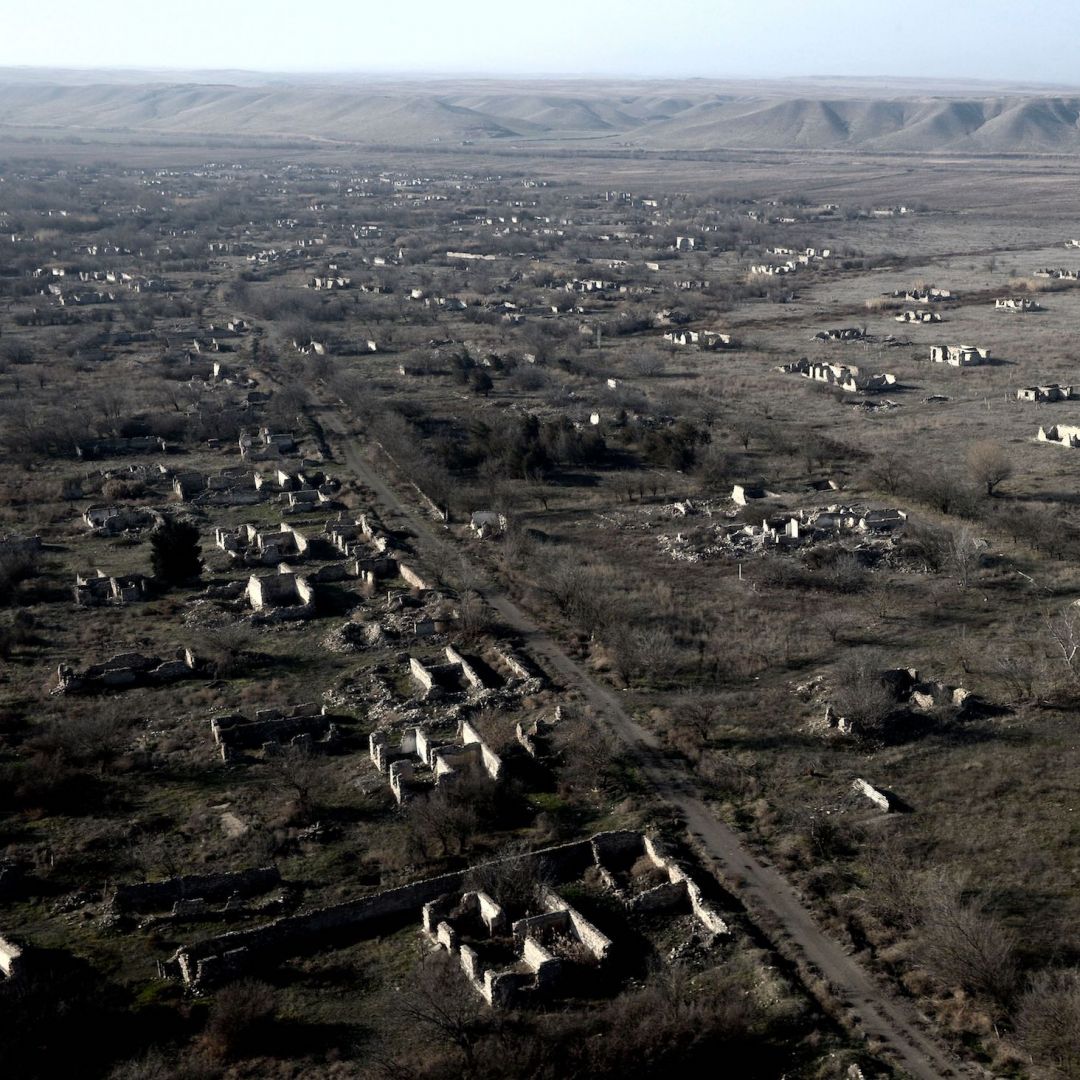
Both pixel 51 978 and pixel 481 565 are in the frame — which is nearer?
pixel 51 978

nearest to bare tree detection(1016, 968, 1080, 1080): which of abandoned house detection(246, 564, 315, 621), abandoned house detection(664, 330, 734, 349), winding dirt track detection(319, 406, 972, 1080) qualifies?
winding dirt track detection(319, 406, 972, 1080)

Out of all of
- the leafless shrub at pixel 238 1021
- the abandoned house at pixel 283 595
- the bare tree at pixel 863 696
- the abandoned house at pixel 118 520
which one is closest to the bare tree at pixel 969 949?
the bare tree at pixel 863 696

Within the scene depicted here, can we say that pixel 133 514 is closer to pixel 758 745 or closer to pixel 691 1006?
pixel 758 745

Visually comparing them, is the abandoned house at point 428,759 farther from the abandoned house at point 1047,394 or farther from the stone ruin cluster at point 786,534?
the abandoned house at point 1047,394

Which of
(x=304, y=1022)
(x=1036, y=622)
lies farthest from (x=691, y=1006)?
(x=1036, y=622)

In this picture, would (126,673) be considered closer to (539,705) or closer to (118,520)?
(539,705)

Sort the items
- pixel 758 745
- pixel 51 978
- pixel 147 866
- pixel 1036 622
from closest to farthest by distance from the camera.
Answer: pixel 51 978
pixel 147 866
pixel 758 745
pixel 1036 622

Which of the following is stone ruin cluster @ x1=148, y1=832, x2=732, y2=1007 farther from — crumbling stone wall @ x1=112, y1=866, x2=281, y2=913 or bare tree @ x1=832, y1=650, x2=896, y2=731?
bare tree @ x1=832, y1=650, x2=896, y2=731
